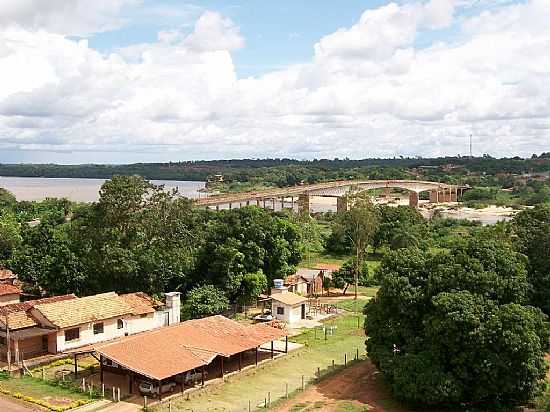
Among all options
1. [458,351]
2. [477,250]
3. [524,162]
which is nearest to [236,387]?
[458,351]

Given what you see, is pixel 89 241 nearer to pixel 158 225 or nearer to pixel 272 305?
pixel 158 225

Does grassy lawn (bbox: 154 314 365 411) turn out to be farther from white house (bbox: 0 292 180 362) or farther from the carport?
white house (bbox: 0 292 180 362)

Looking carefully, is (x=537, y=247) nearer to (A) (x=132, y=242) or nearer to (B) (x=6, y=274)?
(A) (x=132, y=242)

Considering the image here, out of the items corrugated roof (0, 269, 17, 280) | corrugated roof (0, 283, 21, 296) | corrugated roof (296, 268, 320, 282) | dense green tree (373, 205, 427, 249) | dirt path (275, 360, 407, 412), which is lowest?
dirt path (275, 360, 407, 412)

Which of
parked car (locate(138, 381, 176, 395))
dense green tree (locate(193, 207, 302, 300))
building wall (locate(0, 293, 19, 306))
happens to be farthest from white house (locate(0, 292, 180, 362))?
building wall (locate(0, 293, 19, 306))

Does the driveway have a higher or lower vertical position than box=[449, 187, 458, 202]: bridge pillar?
lower

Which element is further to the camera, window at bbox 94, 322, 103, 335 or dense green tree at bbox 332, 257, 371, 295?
dense green tree at bbox 332, 257, 371, 295

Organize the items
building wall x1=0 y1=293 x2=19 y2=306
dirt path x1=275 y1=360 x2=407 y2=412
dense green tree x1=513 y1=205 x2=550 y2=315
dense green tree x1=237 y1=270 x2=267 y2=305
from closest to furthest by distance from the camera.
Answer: dirt path x1=275 y1=360 x2=407 y2=412
dense green tree x1=513 y1=205 x2=550 y2=315
dense green tree x1=237 y1=270 x2=267 y2=305
building wall x1=0 y1=293 x2=19 y2=306

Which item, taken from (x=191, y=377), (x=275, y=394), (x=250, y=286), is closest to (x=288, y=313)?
(x=250, y=286)
